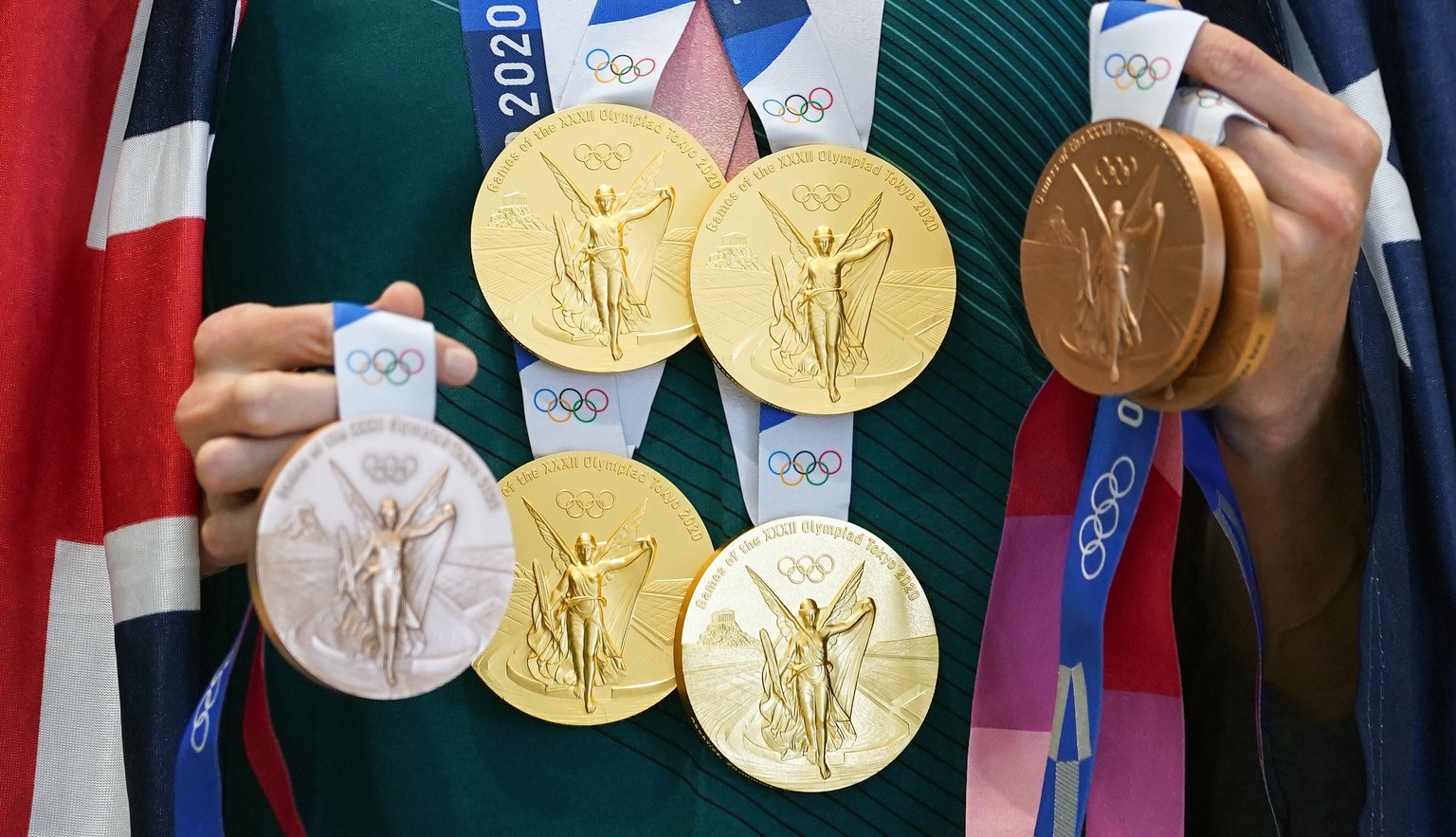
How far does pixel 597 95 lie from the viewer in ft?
3.46

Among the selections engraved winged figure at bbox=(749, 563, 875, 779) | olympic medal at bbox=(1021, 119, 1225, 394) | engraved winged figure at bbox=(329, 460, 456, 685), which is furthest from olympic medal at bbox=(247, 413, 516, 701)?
olympic medal at bbox=(1021, 119, 1225, 394)

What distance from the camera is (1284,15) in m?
1.09

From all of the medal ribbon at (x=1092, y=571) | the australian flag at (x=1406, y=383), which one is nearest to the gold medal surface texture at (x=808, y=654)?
the medal ribbon at (x=1092, y=571)

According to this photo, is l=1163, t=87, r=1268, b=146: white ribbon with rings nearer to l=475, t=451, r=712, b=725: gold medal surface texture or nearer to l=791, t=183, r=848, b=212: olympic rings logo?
l=791, t=183, r=848, b=212: olympic rings logo

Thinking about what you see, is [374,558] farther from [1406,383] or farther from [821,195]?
[1406,383]

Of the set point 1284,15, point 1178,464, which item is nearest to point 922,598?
point 1178,464

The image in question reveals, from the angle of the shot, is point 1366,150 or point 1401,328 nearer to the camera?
point 1366,150

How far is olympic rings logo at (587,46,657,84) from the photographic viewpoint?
1057 mm

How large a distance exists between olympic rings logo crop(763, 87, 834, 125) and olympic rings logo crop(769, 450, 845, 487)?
0.27m

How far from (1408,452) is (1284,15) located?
369mm

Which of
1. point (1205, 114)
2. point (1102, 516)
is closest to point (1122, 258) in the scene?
point (1205, 114)

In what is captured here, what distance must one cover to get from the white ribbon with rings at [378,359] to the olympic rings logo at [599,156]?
0.27 meters

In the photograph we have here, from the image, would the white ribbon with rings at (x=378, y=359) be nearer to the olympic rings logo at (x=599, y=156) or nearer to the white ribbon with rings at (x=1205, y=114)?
the olympic rings logo at (x=599, y=156)

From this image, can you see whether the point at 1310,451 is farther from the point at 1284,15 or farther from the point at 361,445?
the point at 361,445
